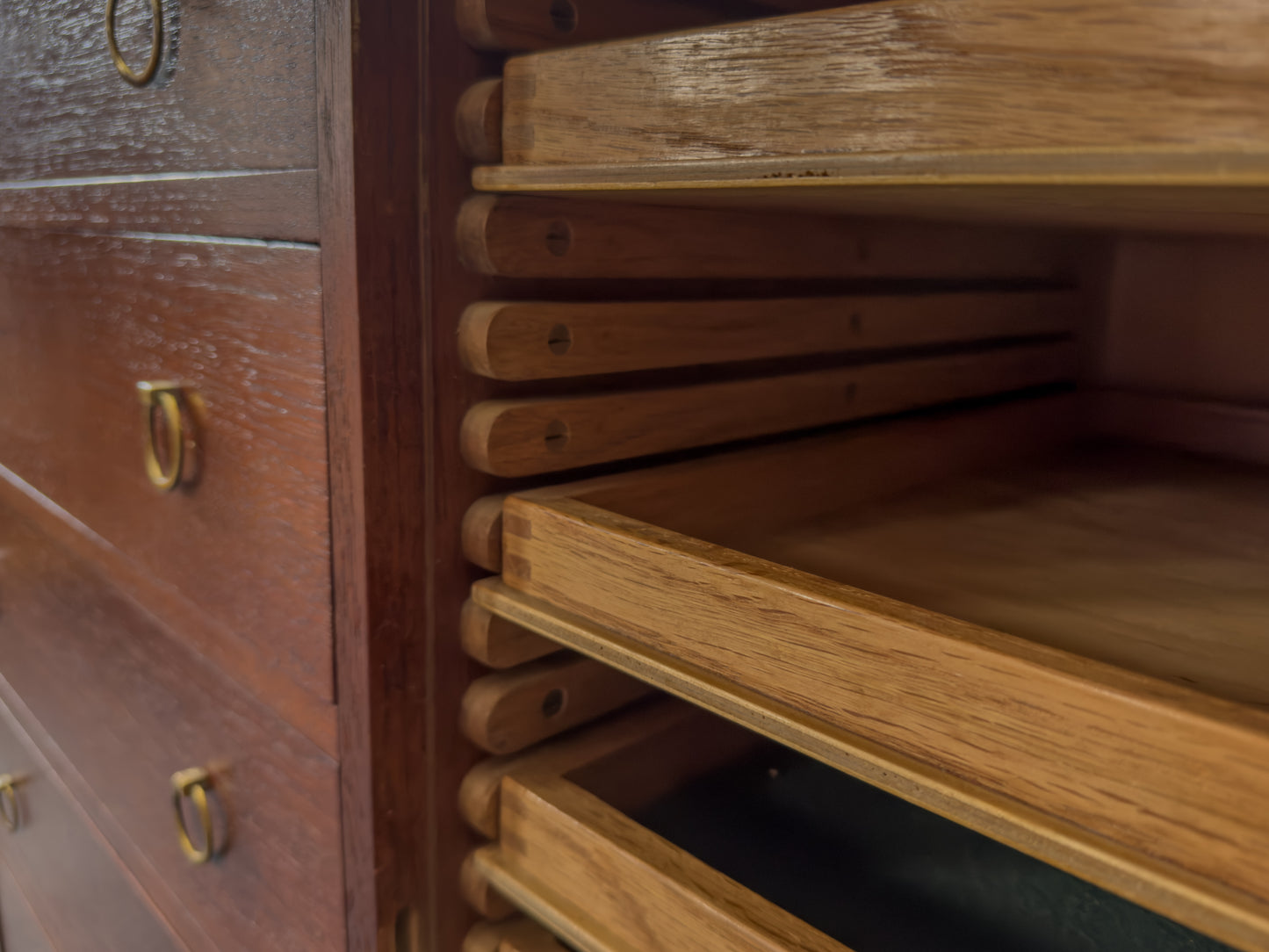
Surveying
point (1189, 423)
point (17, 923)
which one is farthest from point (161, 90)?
point (17, 923)

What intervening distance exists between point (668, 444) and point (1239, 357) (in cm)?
52

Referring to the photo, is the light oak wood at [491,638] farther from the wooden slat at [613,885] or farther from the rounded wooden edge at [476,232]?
the rounded wooden edge at [476,232]

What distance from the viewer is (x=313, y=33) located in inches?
17.8

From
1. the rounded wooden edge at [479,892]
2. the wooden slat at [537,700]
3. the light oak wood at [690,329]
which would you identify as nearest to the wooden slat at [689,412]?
the light oak wood at [690,329]

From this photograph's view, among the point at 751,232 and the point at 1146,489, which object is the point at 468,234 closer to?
the point at 751,232

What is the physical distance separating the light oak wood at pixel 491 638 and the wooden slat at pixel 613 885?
7 cm

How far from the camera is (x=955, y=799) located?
0.33m

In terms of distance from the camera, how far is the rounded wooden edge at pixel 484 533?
51 centimetres

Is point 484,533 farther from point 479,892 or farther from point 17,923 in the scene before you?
point 17,923

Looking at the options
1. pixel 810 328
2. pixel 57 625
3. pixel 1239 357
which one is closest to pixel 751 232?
pixel 810 328

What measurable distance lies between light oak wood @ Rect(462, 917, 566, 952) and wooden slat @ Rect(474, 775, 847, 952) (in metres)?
0.04

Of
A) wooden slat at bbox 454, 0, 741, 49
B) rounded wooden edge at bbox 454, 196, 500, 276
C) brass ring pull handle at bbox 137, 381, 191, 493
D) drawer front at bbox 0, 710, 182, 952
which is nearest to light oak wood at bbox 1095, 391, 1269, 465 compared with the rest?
wooden slat at bbox 454, 0, 741, 49

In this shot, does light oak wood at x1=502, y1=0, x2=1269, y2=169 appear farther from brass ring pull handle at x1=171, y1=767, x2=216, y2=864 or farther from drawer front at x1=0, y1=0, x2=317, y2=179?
brass ring pull handle at x1=171, y1=767, x2=216, y2=864

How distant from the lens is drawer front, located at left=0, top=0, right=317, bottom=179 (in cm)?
48
